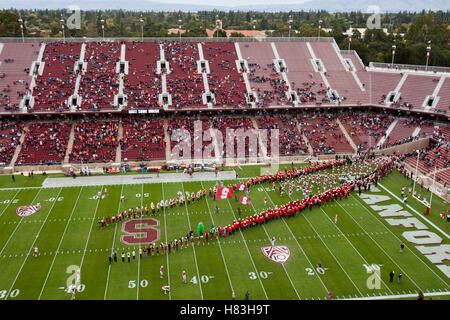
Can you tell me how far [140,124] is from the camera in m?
42.2

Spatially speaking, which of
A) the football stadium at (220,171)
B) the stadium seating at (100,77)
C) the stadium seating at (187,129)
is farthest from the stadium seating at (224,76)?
the stadium seating at (100,77)

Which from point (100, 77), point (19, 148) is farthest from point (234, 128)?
point (19, 148)

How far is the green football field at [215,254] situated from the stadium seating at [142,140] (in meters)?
8.13

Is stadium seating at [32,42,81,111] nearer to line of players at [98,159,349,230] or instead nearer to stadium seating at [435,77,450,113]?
line of players at [98,159,349,230]

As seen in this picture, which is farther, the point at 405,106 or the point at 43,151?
the point at 405,106

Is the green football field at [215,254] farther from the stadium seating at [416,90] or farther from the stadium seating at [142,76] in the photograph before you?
the stadium seating at [416,90]

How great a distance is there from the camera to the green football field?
20000 millimetres

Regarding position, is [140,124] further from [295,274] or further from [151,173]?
[295,274]

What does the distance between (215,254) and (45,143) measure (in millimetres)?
23510

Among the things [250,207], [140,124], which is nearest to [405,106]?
[250,207]

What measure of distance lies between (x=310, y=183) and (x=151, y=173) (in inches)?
528

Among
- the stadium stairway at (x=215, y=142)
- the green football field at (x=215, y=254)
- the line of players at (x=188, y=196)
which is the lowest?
the green football field at (x=215, y=254)

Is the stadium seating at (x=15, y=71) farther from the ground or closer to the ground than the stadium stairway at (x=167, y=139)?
farther from the ground

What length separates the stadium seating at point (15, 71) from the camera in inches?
1650
